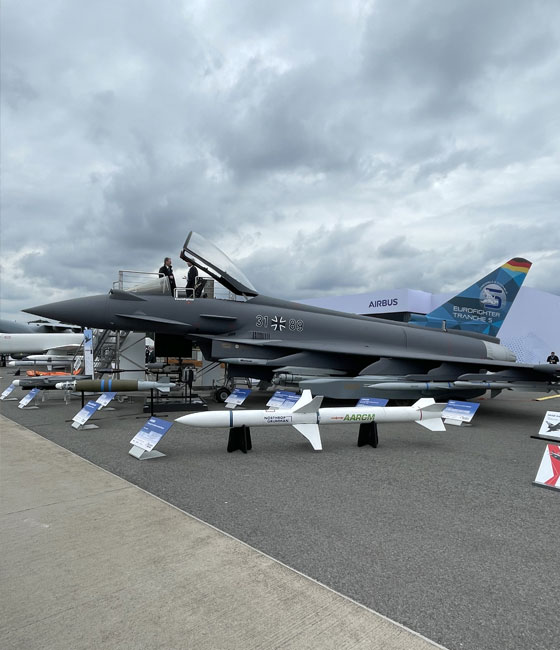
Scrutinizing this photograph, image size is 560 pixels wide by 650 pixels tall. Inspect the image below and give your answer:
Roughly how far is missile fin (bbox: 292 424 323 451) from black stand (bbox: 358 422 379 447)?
814 mm

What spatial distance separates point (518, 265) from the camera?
38.2 ft

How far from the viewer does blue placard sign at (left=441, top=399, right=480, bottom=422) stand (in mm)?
8141

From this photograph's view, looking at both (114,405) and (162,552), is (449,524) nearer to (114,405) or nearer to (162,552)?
(162,552)

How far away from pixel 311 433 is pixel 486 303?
28.4 feet

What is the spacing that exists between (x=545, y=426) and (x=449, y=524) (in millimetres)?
3596

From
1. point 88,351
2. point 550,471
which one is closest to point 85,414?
point 88,351

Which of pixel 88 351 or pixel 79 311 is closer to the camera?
pixel 79 311

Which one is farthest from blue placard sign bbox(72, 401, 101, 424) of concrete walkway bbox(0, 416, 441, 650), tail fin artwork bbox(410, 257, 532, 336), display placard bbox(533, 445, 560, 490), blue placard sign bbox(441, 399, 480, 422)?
tail fin artwork bbox(410, 257, 532, 336)

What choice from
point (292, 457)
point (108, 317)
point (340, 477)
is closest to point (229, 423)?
point (292, 457)

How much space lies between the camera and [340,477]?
4926 millimetres

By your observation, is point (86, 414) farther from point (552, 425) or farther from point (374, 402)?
point (552, 425)

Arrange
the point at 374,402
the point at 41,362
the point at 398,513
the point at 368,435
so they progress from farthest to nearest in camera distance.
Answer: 1. the point at 41,362
2. the point at 374,402
3. the point at 368,435
4. the point at 398,513

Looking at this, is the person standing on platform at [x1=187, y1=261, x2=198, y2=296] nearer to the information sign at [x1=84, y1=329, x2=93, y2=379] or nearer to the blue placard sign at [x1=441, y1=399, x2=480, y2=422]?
the information sign at [x1=84, y1=329, x2=93, y2=379]

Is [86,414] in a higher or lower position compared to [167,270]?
lower
